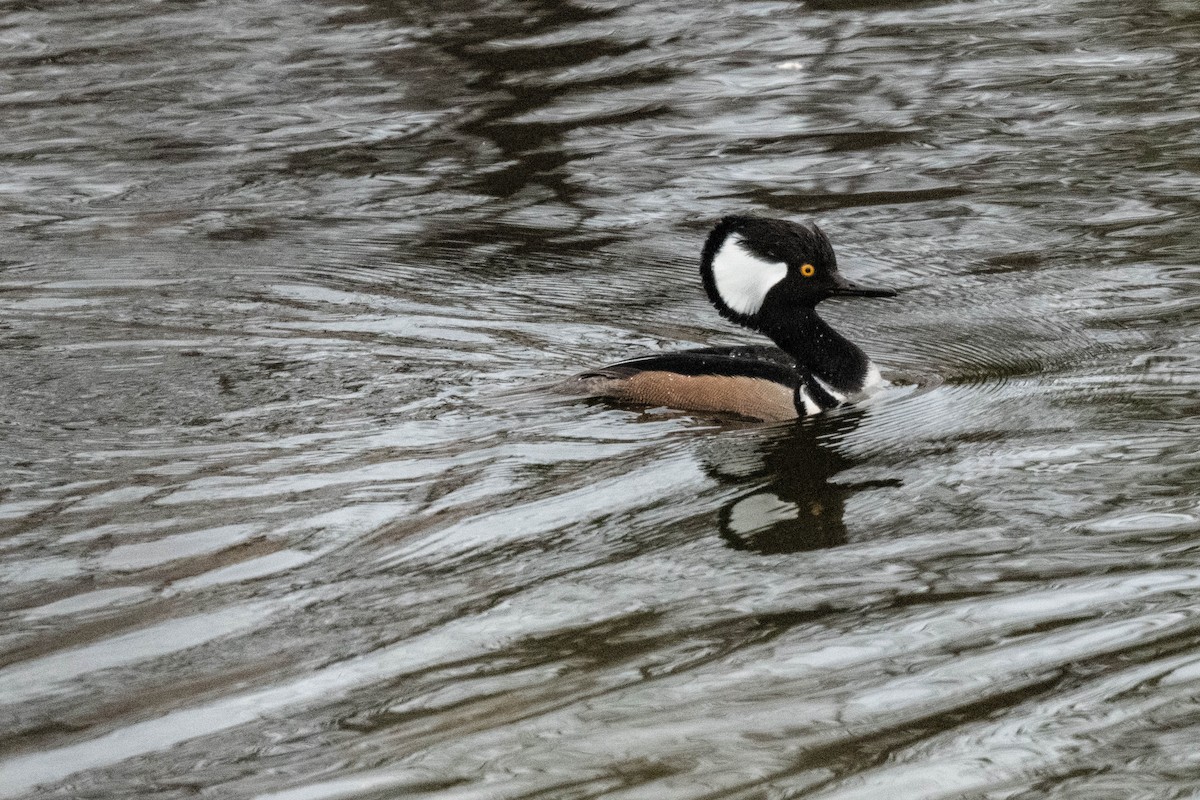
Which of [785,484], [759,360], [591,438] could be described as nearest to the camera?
[785,484]

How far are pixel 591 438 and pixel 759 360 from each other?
817 mm

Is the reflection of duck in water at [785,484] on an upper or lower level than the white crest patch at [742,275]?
lower

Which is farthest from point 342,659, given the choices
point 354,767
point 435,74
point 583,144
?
point 435,74

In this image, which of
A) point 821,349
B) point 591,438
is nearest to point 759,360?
point 821,349

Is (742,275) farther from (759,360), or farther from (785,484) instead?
(785,484)

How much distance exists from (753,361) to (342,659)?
2775 millimetres

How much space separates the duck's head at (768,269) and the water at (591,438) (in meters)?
0.56

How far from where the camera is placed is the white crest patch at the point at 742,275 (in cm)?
648

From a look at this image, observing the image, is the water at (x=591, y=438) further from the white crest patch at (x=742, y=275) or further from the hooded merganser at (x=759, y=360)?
the white crest patch at (x=742, y=275)

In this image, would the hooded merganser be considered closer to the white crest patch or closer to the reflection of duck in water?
the white crest patch

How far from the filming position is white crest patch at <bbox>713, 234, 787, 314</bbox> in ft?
21.3

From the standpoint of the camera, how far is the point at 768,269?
6516 mm

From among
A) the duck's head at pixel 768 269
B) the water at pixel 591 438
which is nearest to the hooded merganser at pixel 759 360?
the duck's head at pixel 768 269

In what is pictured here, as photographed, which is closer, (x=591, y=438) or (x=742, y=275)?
(x=591, y=438)
